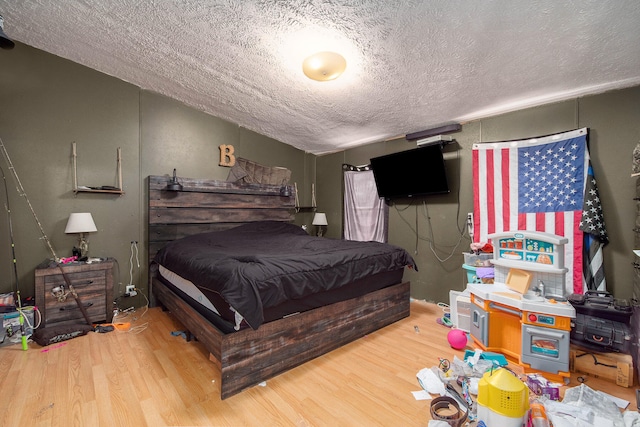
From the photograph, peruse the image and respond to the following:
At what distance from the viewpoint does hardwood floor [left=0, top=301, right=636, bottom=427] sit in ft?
5.02

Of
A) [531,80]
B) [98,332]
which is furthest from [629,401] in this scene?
[98,332]

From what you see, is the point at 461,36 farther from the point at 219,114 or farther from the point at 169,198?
the point at 169,198

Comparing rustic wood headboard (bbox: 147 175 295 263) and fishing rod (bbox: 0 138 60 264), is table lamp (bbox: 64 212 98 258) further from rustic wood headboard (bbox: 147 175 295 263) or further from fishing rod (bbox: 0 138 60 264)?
rustic wood headboard (bbox: 147 175 295 263)

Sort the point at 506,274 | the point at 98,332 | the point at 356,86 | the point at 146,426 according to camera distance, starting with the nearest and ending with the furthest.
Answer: the point at 146,426, the point at 506,274, the point at 98,332, the point at 356,86

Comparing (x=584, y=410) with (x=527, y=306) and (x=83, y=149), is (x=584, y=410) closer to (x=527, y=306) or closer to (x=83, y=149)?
(x=527, y=306)

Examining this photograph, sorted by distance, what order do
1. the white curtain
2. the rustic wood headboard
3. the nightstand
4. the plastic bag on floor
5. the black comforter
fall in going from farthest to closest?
the white curtain
the rustic wood headboard
the nightstand
the black comforter
the plastic bag on floor

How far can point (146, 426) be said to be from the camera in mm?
1459

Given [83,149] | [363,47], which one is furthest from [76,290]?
[363,47]

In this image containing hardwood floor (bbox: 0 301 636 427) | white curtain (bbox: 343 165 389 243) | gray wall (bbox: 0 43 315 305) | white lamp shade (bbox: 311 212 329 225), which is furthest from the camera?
white lamp shade (bbox: 311 212 329 225)

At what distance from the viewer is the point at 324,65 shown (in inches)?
87.7

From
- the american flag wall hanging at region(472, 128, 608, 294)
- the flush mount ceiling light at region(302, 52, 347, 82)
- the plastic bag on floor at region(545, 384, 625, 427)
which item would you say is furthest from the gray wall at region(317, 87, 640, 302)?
the flush mount ceiling light at region(302, 52, 347, 82)

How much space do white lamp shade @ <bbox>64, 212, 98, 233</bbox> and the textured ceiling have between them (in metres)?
1.66

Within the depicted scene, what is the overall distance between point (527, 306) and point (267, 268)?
6.34 ft

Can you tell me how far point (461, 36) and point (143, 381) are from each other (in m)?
3.41
